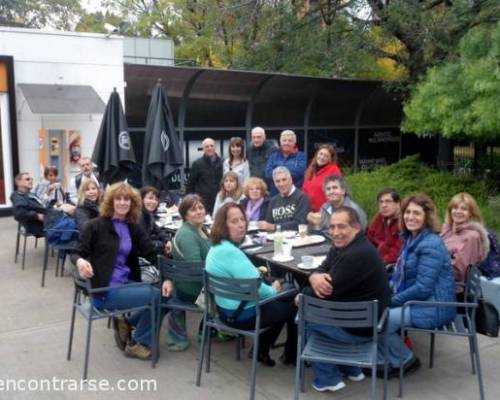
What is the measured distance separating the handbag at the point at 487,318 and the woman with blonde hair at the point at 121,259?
7.58ft

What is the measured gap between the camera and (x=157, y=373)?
13.8ft

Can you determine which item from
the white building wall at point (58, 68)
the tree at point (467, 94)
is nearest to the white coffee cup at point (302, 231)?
the tree at point (467, 94)

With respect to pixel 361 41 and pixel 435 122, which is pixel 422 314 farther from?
pixel 361 41

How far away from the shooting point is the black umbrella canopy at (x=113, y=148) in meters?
7.15

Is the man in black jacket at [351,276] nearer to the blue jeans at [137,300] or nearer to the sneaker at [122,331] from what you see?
the blue jeans at [137,300]

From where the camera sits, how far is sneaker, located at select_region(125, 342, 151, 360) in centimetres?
442

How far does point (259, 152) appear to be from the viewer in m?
7.47

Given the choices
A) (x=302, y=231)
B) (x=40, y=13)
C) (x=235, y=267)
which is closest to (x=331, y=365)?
(x=235, y=267)

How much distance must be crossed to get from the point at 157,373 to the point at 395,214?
7.64ft

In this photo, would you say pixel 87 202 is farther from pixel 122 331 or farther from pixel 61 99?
pixel 61 99

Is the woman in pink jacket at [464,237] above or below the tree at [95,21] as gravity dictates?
below

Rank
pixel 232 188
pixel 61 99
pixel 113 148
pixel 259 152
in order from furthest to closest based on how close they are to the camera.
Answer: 1. pixel 61 99
2. pixel 259 152
3. pixel 113 148
4. pixel 232 188

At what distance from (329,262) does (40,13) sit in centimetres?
3235

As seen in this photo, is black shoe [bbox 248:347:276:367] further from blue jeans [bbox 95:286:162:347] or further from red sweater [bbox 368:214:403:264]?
red sweater [bbox 368:214:403:264]
